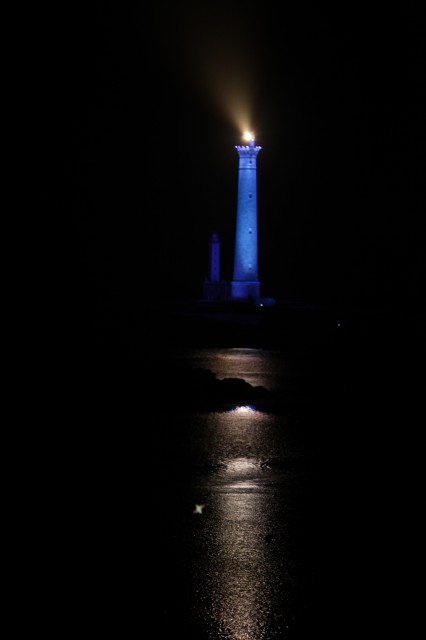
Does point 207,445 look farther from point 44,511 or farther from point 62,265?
point 62,265

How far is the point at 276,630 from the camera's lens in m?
7.00

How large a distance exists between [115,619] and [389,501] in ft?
14.9

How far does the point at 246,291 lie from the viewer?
4388 centimetres

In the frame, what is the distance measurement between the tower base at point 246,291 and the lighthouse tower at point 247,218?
0.05 m

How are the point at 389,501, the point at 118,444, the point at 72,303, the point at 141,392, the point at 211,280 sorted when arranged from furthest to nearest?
the point at 72,303 < the point at 211,280 < the point at 141,392 < the point at 118,444 < the point at 389,501

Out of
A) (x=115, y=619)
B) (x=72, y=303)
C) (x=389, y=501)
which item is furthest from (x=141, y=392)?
(x=72, y=303)

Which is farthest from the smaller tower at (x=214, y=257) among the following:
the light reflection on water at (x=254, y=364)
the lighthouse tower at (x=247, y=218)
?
the light reflection on water at (x=254, y=364)

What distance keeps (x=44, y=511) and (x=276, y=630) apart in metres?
3.76

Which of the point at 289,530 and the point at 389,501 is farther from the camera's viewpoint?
the point at 389,501

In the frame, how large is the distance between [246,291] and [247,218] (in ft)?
11.2

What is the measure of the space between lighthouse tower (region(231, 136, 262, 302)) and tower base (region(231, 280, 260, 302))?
0.05 m

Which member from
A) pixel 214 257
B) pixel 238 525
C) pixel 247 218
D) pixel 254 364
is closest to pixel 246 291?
pixel 247 218

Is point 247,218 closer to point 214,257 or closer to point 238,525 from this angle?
point 214,257

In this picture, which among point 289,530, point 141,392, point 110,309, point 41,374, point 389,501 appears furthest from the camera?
point 110,309
